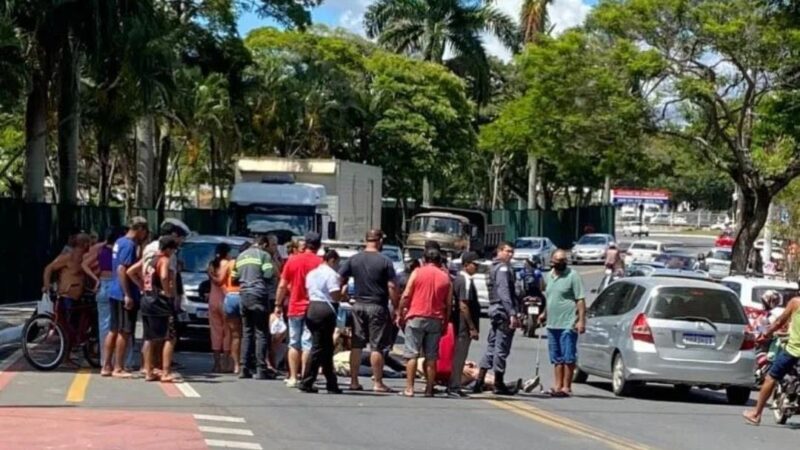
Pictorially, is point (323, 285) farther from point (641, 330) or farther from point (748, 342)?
point (748, 342)

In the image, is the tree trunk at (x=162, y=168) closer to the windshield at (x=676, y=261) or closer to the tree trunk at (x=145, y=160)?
the tree trunk at (x=145, y=160)

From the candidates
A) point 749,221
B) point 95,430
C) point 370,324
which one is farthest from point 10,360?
point 749,221

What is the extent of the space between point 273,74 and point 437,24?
49.4 ft

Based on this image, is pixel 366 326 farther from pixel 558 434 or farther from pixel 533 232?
pixel 533 232

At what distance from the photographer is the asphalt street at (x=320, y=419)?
11.8 metres

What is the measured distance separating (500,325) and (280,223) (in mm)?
15207

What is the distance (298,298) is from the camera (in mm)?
15734

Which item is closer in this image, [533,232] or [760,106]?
[760,106]

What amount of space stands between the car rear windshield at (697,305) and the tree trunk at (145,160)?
2387cm

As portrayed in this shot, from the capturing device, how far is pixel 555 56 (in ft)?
133

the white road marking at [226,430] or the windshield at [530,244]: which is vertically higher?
the windshield at [530,244]

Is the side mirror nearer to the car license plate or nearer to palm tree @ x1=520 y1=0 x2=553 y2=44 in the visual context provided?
the car license plate

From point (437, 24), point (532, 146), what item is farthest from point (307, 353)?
point (437, 24)

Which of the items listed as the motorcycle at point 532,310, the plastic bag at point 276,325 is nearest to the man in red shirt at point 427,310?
the plastic bag at point 276,325
